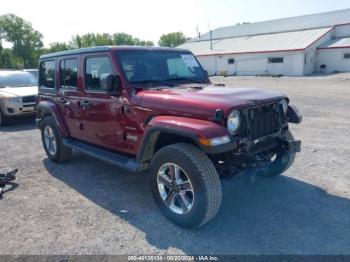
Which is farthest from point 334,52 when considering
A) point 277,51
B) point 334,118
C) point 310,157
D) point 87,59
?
point 87,59

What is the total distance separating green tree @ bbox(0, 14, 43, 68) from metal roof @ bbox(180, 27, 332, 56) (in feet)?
124

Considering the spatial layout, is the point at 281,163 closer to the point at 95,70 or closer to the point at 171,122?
the point at 171,122

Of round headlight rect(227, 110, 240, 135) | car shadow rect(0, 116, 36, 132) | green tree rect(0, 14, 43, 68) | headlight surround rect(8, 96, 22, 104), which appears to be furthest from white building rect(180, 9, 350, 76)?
green tree rect(0, 14, 43, 68)

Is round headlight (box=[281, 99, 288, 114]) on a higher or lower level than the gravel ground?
higher

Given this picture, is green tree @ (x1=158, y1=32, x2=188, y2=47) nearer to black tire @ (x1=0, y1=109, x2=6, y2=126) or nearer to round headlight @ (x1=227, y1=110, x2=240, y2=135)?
black tire @ (x1=0, y1=109, x2=6, y2=126)

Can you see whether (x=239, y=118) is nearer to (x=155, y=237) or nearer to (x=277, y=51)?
(x=155, y=237)

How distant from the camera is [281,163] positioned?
445 cm

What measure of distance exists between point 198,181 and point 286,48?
30734 millimetres

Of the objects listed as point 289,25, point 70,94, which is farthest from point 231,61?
point 70,94

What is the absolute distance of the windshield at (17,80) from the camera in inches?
432

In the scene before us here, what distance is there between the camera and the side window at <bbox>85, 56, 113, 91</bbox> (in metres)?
4.55

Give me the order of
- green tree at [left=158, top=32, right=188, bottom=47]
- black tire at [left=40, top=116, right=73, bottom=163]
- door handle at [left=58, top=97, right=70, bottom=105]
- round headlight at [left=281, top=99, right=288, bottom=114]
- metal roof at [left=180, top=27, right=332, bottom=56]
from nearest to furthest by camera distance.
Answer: round headlight at [left=281, top=99, right=288, bottom=114] < door handle at [left=58, top=97, right=70, bottom=105] < black tire at [left=40, top=116, right=73, bottom=163] < metal roof at [left=180, top=27, right=332, bottom=56] < green tree at [left=158, top=32, right=188, bottom=47]

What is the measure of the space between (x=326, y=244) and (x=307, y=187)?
56.0 inches

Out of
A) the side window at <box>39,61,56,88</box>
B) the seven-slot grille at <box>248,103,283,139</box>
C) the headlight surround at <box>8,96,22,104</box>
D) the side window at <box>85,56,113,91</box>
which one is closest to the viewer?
the seven-slot grille at <box>248,103,283,139</box>
